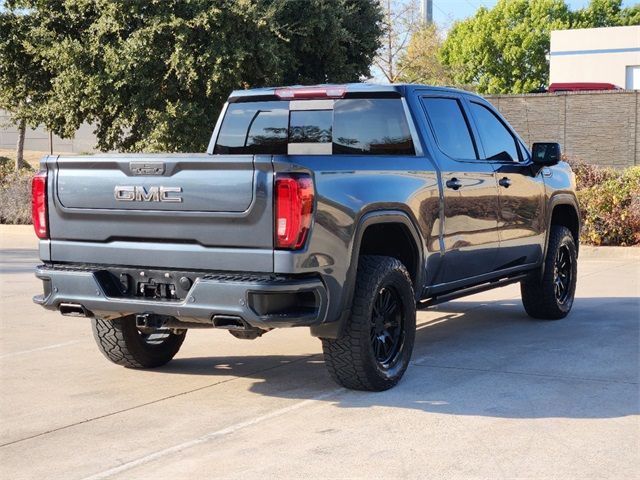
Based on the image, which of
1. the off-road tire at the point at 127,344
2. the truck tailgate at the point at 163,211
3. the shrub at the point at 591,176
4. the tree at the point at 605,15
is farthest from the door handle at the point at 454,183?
the tree at the point at 605,15

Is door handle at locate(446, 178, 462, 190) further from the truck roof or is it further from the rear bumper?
the rear bumper

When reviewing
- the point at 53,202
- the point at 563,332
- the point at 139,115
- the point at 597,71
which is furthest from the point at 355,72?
the point at 597,71

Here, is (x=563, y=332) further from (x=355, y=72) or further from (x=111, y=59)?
(x=355, y=72)

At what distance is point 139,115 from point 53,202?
18684 mm

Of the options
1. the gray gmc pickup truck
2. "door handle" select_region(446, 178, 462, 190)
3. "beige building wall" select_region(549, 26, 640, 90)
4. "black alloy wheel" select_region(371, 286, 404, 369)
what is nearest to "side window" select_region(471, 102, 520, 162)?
the gray gmc pickup truck

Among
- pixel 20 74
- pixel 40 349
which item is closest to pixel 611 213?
pixel 40 349

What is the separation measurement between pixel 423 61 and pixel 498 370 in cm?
5518

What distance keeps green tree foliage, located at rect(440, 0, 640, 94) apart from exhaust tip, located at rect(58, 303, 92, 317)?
74274 millimetres

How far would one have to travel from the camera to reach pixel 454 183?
7.48m

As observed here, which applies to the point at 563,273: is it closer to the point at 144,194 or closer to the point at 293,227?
the point at 293,227

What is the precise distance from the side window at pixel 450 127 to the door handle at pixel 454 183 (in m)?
0.23

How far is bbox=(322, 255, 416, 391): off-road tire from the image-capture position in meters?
6.24

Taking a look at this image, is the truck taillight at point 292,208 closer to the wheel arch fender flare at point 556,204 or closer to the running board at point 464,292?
the running board at point 464,292

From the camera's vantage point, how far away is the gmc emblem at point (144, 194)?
19.7ft
